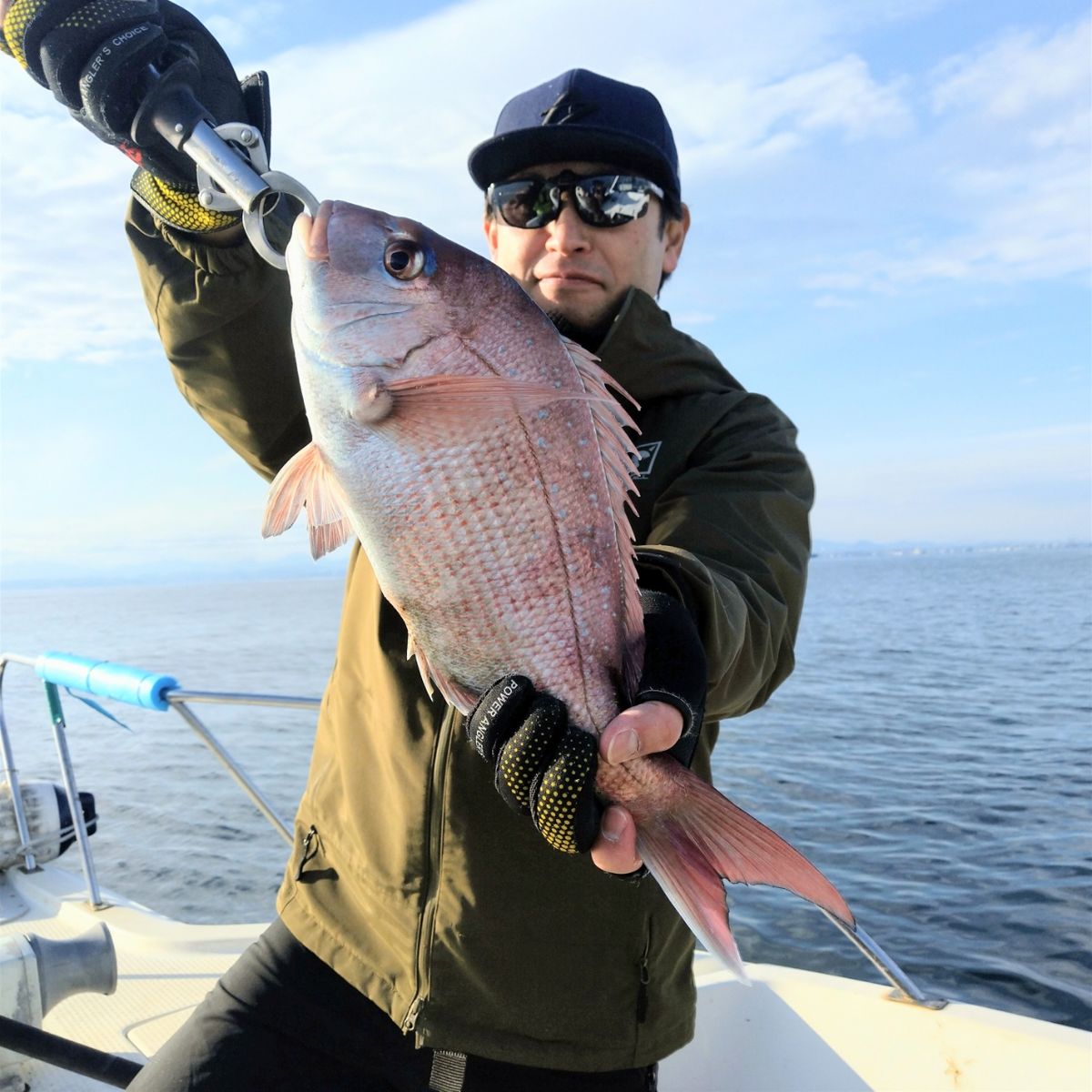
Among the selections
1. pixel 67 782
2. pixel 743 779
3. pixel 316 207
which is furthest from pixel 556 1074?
pixel 743 779

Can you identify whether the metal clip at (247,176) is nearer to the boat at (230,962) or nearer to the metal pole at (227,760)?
the boat at (230,962)

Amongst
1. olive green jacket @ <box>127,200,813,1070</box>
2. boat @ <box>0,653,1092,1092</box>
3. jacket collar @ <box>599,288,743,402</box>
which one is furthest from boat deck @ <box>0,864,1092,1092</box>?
jacket collar @ <box>599,288,743,402</box>

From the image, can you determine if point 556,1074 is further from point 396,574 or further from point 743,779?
point 743,779

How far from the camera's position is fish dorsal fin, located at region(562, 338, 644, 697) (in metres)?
1.77

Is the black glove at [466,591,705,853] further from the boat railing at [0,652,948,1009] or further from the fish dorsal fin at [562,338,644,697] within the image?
the boat railing at [0,652,948,1009]

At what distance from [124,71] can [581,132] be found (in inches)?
50.9

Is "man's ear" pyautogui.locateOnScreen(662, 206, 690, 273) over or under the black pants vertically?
over

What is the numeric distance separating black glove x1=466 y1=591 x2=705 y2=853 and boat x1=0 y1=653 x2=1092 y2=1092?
146 centimetres

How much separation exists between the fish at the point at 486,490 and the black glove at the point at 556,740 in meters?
0.05

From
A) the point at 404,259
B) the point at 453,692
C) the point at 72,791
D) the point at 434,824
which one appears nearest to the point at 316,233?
the point at 404,259

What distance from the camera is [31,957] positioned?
3.30 meters

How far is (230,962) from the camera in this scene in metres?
4.46

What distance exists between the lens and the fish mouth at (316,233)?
6.03 ft

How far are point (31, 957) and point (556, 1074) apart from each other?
7.36 feet
